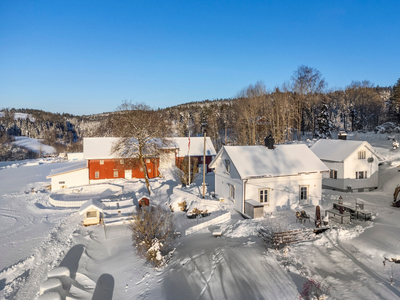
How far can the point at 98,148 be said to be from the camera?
3409cm

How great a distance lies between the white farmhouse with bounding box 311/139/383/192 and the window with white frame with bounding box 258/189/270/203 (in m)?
11.2

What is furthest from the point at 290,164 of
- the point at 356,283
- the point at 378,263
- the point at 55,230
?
the point at 55,230

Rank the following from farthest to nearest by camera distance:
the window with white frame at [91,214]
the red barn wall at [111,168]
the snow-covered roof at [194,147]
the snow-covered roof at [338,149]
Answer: the snow-covered roof at [194,147], the red barn wall at [111,168], the snow-covered roof at [338,149], the window with white frame at [91,214]

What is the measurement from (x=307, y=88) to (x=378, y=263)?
138 ft

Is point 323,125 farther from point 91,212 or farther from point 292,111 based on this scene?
point 91,212

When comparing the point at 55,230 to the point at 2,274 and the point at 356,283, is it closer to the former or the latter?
the point at 2,274

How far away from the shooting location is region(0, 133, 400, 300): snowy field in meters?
9.25

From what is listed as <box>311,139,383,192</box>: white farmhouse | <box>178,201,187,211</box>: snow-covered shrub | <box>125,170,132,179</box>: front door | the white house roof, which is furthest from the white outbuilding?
<box>311,139,383,192</box>: white farmhouse

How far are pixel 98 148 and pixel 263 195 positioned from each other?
2420 centimetres

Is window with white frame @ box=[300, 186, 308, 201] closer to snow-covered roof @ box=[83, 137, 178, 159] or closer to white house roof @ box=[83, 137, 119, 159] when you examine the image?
snow-covered roof @ box=[83, 137, 178, 159]

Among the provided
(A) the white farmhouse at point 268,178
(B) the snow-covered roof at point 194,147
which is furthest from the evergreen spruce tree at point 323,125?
(A) the white farmhouse at point 268,178

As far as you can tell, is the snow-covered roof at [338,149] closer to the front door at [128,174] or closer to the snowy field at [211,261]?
the snowy field at [211,261]

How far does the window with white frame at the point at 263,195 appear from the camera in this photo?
1809cm

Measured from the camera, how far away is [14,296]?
10109 mm
